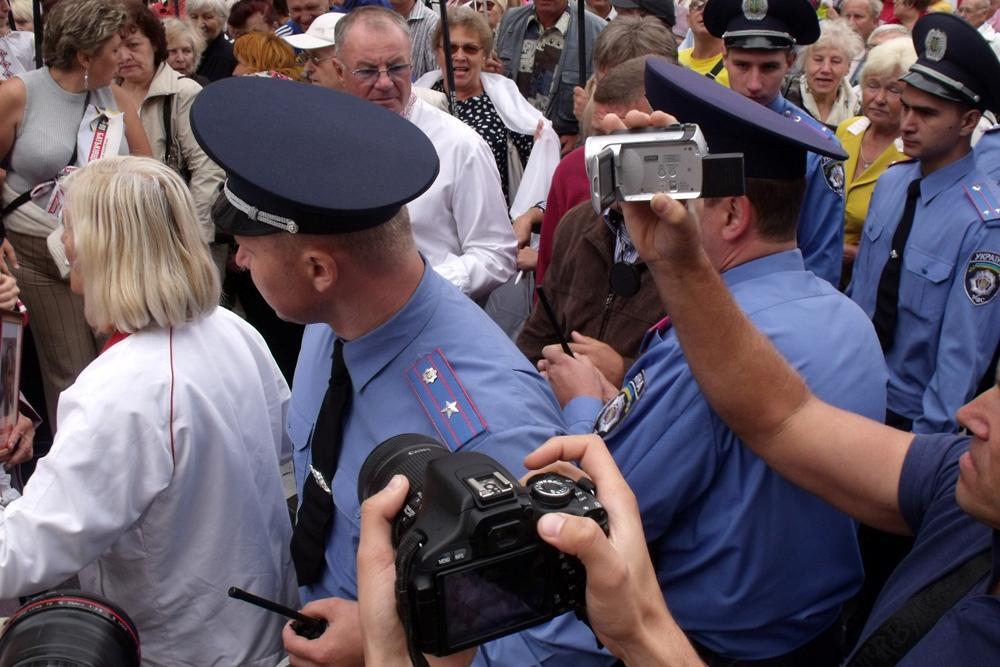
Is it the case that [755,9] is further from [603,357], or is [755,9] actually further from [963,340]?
[603,357]

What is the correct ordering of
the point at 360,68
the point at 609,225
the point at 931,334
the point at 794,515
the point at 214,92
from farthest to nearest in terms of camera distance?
the point at 360,68 < the point at 931,334 < the point at 609,225 < the point at 214,92 < the point at 794,515

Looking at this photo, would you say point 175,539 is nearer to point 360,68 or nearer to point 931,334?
point 360,68

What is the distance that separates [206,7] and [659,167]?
260 inches

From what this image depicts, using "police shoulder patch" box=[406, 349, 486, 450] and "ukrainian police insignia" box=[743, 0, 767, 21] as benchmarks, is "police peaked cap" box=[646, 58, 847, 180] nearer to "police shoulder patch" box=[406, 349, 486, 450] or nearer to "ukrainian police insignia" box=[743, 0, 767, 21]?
"police shoulder patch" box=[406, 349, 486, 450]

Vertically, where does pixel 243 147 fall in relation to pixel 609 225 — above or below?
above

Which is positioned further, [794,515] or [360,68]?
[360,68]

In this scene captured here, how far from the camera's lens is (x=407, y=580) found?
1.18 meters

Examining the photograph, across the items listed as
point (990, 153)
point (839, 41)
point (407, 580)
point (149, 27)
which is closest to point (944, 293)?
point (990, 153)

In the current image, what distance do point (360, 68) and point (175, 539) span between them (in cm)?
224

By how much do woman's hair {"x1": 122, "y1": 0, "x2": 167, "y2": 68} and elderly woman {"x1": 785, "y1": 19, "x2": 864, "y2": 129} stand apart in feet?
12.5

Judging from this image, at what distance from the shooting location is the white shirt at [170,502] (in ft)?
6.44

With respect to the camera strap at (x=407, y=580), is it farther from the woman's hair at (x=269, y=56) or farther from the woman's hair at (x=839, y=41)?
the woman's hair at (x=839, y=41)

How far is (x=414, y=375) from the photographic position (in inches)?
75.3

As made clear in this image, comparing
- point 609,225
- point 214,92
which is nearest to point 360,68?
point 609,225
